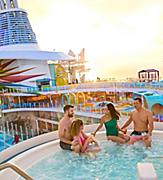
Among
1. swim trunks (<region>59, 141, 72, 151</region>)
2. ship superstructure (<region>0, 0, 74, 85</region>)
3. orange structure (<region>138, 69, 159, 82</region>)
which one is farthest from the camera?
ship superstructure (<region>0, 0, 74, 85</region>)

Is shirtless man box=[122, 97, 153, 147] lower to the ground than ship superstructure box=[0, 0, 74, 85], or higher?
lower

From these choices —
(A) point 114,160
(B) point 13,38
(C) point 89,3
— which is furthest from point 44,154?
(B) point 13,38

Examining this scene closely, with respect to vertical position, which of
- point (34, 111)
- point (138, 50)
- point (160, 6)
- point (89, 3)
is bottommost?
point (34, 111)

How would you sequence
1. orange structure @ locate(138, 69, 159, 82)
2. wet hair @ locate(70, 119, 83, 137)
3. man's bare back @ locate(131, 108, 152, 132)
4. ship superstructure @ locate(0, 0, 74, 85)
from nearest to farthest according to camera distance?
wet hair @ locate(70, 119, 83, 137) → man's bare back @ locate(131, 108, 152, 132) → orange structure @ locate(138, 69, 159, 82) → ship superstructure @ locate(0, 0, 74, 85)

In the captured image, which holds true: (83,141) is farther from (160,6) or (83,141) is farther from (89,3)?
(89,3)

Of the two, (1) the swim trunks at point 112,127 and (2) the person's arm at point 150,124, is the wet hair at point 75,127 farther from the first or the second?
(2) the person's arm at point 150,124

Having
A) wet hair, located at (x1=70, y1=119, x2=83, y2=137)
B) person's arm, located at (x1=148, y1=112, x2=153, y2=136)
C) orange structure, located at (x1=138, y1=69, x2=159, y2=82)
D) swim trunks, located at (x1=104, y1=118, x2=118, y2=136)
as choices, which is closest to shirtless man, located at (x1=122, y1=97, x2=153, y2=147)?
person's arm, located at (x1=148, y1=112, x2=153, y2=136)

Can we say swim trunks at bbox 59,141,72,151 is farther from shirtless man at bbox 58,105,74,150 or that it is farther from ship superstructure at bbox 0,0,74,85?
ship superstructure at bbox 0,0,74,85

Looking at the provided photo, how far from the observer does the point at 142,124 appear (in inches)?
156

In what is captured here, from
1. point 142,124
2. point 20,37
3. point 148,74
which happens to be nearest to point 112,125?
point 142,124

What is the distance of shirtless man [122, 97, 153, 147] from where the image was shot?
3.85 metres

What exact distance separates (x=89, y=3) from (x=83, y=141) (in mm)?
6997

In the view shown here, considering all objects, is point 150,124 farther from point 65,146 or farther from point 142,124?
point 65,146

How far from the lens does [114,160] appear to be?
11.9ft
